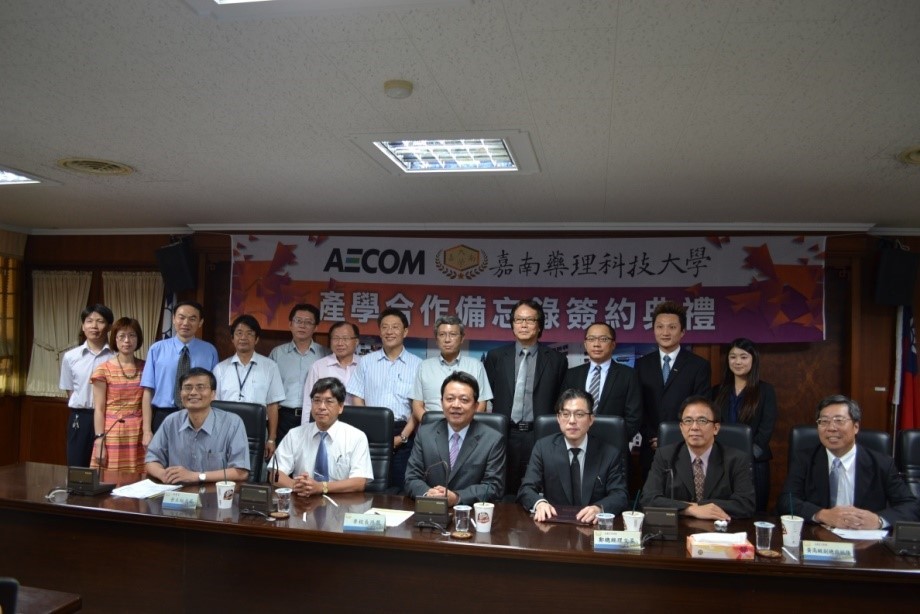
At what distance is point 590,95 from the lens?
260cm

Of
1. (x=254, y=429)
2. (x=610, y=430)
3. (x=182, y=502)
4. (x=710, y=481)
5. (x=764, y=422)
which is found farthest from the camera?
(x=764, y=422)

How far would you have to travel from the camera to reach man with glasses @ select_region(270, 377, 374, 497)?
3.13 meters

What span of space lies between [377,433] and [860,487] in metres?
2.14

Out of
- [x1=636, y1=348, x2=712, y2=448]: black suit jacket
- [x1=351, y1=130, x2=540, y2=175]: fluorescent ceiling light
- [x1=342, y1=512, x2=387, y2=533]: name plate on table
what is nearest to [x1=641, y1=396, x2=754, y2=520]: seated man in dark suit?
[x1=636, y1=348, x2=712, y2=448]: black suit jacket

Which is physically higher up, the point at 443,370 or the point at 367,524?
the point at 443,370

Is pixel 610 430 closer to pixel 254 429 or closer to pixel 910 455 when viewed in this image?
pixel 910 455

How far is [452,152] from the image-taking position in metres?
3.51

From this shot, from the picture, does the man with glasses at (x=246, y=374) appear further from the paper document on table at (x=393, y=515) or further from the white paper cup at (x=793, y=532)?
the white paper cup at (x=793, y=532)

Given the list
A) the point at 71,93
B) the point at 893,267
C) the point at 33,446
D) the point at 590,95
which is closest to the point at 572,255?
the point at 893,267

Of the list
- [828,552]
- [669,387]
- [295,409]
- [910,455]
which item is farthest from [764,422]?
[295,409]

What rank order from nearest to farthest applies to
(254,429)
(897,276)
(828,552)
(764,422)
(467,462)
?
(828,552)
(467,462)
(254,429)
(764,422)
(897,276)

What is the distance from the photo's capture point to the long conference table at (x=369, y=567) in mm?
2137

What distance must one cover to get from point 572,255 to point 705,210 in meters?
0.99

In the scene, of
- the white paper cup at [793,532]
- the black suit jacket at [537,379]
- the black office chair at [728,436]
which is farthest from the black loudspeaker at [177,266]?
the white paper cup at [793,532]
